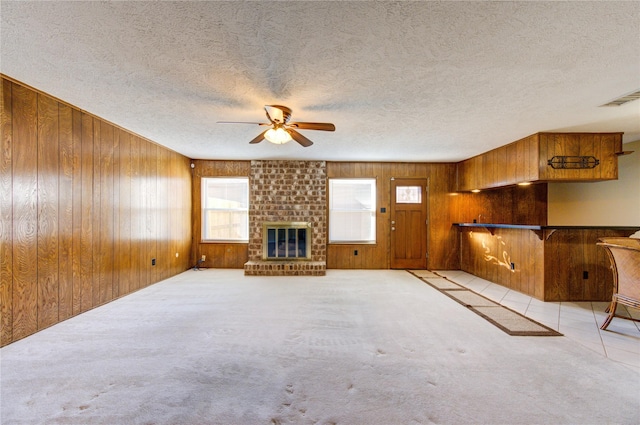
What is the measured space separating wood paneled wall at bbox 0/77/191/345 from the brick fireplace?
6.26 ft

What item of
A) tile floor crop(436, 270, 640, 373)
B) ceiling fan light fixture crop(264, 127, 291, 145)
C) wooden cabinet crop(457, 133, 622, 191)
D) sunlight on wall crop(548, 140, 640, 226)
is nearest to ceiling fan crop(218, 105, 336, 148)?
ceiling fan light fixture crop(264, 127, 291, 145)

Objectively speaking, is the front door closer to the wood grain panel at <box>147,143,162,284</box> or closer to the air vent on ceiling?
the air vent on ceiling

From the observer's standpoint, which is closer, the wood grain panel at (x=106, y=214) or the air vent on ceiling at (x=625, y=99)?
the air vent on ceiling at (x=625, y=99)

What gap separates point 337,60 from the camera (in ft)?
6.42

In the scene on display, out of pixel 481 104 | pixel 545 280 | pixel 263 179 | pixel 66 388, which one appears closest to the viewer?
pixel 66 388

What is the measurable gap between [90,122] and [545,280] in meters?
6.45

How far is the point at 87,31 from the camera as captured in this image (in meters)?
1.66

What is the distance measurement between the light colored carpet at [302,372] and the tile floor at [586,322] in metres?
0.23

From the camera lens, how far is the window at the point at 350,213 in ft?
19.5

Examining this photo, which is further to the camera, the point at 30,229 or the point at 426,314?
the point at 426,314

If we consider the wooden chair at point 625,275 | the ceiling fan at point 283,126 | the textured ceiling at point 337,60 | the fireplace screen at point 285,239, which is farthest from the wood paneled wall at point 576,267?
the fireplace screen at point 285,239

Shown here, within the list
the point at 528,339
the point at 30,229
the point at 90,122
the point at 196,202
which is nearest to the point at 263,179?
the point at 196,202

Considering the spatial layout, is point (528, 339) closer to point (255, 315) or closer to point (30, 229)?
point (255, 315)

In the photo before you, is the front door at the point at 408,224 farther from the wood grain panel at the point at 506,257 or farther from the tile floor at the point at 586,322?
the tile floor at the point at 586,322
